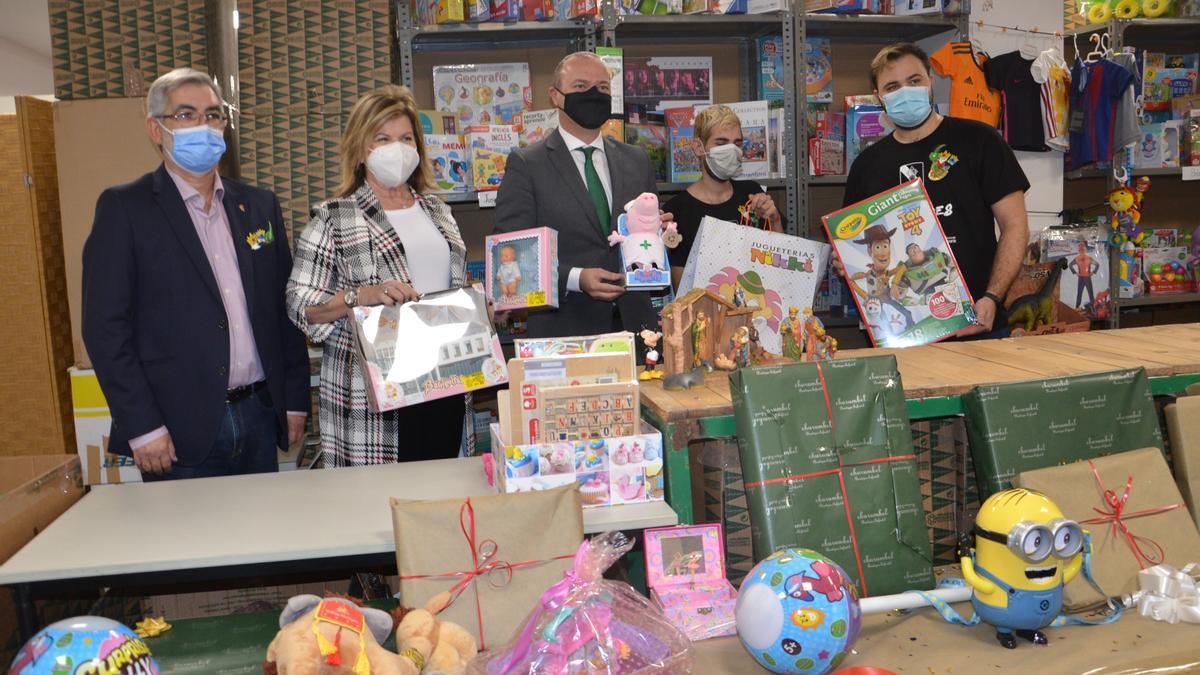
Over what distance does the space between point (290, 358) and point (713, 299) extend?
4.44ft

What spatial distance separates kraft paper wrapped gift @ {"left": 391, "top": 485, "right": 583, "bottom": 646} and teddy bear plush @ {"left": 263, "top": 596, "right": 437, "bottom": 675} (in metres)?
0.17

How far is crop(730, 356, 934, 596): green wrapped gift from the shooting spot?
6.53 feet

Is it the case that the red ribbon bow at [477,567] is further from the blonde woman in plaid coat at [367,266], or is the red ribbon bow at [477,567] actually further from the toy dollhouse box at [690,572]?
the blonde woman in plaid coat at [367,266]

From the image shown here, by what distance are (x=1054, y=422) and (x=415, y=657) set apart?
150 centimetres

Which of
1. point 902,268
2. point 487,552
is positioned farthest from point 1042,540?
point 902,268

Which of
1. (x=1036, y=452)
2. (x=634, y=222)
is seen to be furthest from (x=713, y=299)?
(x=1036, y=452)

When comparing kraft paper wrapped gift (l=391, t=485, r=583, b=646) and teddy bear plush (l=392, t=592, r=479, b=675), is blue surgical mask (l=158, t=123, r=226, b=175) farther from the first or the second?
teddy bear plush (l=392, t=592, r=479, b=675)

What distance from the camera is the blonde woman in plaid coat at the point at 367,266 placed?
2.72m

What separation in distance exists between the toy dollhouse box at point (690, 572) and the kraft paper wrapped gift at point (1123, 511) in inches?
26.7

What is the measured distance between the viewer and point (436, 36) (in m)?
4.26

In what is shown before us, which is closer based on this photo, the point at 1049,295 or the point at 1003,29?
the point at 1049,295

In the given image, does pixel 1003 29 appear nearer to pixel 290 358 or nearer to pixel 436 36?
pixel 436 36

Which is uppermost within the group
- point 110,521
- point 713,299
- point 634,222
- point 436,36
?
point 436,36

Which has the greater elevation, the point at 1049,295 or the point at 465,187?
the point at 465,187
